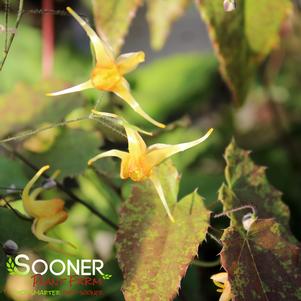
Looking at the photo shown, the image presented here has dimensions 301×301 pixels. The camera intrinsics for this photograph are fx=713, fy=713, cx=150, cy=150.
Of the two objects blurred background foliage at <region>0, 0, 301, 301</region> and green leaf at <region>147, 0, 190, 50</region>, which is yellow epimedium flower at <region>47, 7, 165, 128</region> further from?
green leaf at <region>147, 0, 190, 50</region>

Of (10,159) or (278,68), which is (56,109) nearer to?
(10,159)

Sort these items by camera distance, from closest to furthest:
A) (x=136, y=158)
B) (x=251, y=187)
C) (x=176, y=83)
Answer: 1. (x=136, y=158)
2. (x=251, y=187)
3. (x=176, y=83)

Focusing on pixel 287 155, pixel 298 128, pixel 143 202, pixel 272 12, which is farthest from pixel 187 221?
pixel 298 128

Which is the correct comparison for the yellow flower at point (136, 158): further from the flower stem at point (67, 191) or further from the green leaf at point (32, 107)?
the green leaf at point (32, 107)

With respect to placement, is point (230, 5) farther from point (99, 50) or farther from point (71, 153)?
point (71, 153)

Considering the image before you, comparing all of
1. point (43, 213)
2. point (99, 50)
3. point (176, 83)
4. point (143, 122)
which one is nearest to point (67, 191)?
point (43, 213)
